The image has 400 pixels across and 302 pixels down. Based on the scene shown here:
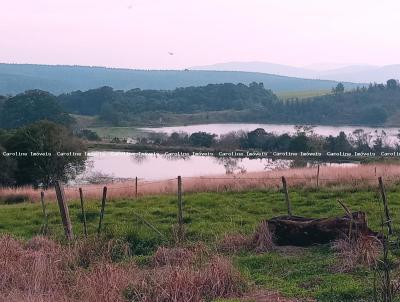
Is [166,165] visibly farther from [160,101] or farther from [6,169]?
[160,101]

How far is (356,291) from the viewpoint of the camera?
24.3 ft

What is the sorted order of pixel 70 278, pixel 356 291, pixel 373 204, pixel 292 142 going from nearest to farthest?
pixel 356 291
pixel 70 278
pixel 373 204
pixel 292 142

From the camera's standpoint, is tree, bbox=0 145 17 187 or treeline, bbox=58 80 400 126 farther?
treeline, bbox=58 80 400 126

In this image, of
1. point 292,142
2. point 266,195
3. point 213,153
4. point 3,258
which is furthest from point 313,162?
point 3,258

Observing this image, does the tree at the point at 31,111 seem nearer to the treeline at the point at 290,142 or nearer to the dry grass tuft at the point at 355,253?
the treeline at the point at 290,142

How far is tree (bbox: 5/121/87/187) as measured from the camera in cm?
3688

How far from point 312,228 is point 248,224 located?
9.70 feet

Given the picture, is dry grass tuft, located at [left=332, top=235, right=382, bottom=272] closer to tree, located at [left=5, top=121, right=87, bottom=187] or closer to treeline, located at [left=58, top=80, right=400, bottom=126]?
tree, located at [left=5, top=121, right=87, bottom=187]

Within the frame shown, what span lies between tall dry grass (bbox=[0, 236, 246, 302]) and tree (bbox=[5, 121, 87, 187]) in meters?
28.6

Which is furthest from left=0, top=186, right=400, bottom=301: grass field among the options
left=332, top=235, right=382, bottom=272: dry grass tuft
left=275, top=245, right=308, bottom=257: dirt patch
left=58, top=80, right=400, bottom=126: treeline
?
left=58, top=80, right=400, bottom=126: treeline

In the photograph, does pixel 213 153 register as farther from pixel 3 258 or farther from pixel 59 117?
pixel 3 258

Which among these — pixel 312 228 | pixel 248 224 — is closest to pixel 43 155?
pixel 248 224

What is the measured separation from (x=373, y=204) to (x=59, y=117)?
58.2 metres

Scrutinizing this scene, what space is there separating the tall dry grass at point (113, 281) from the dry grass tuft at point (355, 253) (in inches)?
71.1
